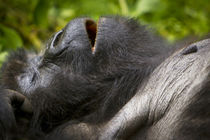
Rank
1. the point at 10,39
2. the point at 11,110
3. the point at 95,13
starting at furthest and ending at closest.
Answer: the point at 95,13
the point at 10,39
the point at 11,110

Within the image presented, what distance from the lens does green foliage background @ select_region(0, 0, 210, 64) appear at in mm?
2889

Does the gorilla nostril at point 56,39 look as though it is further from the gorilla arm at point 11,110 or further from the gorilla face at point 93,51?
the gorilla arm at point 11,110

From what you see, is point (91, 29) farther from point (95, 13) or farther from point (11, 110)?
point (95, 13)

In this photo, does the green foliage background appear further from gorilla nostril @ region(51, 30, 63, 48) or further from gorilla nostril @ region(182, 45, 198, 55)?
gorilla nostril @ region(182, 45, 198, 55)

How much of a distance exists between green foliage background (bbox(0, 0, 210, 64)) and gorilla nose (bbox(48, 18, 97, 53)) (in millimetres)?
929

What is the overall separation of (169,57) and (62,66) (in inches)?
16.9

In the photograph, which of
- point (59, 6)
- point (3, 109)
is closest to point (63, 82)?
point (3, 109)

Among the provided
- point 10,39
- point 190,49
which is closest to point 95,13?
point 10,39

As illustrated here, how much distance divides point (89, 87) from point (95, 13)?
1.31m

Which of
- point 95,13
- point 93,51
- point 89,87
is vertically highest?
point 95,13

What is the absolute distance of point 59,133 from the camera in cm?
158

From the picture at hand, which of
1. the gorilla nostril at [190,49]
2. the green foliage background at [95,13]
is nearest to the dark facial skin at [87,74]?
the gorilla nostril at [190,49]

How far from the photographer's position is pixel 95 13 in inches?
113

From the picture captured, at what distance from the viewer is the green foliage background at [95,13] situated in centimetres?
289
